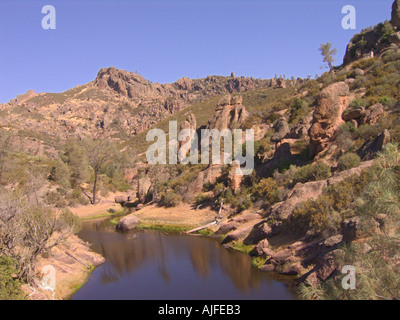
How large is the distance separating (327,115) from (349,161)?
18.7ft

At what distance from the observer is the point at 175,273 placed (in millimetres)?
18906

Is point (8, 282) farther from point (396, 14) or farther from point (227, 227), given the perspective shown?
point (396, 14)

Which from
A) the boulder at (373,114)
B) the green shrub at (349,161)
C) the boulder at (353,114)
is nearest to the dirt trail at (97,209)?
the green shrub at (349,161)

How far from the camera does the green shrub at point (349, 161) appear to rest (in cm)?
2141

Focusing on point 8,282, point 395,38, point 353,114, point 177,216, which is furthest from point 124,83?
point 8,282

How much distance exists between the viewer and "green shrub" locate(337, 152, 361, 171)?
70.2 feet

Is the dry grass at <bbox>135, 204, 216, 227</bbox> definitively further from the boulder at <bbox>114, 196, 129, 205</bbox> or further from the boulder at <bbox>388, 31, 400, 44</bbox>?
the boulder at <bbox>388, 31, 400, 44</bbox>

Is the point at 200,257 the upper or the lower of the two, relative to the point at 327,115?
lower

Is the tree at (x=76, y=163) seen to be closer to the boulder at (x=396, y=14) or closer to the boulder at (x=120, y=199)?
the boulder at (x=120, y=199)

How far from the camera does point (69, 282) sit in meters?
17.4

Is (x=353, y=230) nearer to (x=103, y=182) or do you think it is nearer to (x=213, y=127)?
(x=213, y=127)

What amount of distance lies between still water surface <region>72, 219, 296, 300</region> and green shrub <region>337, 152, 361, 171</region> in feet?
31.6

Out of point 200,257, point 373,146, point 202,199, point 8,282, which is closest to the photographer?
point 8,282

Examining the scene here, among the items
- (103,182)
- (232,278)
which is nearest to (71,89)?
(103,182)
